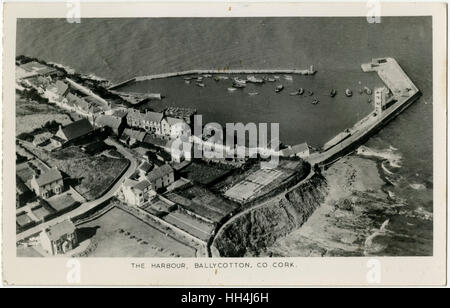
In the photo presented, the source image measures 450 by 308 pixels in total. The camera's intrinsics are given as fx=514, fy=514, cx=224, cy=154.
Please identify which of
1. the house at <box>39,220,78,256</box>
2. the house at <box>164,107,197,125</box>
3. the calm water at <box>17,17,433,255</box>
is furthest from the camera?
the house at <box>164,107,197,125</box>

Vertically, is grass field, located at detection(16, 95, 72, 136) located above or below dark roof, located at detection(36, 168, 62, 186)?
above

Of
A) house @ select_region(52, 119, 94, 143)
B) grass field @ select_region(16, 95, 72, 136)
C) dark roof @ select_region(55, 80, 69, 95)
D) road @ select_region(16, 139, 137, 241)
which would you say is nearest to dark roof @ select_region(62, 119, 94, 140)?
house @ select_region(52, 119, 94, 143)

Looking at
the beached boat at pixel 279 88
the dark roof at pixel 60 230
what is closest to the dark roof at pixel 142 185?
the dark roof at pixel 60 230

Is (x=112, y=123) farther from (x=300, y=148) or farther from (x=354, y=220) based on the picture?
(x=354, y=220)

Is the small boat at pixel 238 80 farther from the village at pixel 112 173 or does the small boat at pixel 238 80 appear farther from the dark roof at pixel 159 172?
the dark roof at pixel 159 172

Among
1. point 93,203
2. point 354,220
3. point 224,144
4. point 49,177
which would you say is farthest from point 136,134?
point 354,220

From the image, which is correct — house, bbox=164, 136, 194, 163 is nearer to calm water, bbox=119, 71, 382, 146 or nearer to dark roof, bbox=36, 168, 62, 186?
calm water, bbox=119, 71, 382, 146

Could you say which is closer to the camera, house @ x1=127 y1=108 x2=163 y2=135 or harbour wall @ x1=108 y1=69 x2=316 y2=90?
house @ x1=127 y1=108 x2=163 y2=135
